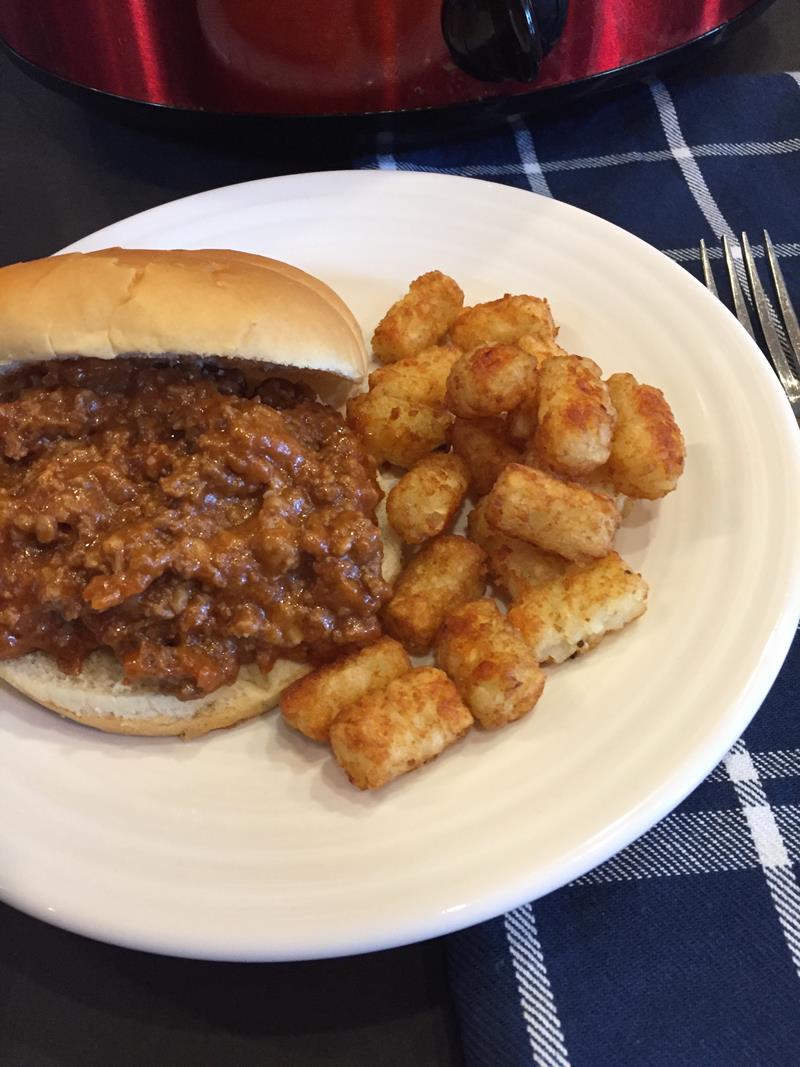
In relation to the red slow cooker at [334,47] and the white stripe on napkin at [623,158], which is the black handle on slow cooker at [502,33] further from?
the white stripe on napkin at [623,158]

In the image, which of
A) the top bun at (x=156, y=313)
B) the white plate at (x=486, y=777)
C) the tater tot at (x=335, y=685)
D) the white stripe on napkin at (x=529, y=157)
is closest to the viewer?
the white plate at (x=486, y=777)

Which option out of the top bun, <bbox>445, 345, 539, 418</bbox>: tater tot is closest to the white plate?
<bbox>445, 345, 539, 418</bbox>: tater tot

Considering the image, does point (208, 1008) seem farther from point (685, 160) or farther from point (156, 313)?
point (685, 160)

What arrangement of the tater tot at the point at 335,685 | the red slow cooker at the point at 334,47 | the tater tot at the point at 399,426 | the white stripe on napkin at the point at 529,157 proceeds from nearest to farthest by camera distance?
the tater tot at the point at 335,685, the tater tot at the point at 399,426, the red slow cooker at the point at 334,47, the white stripe on napkin at the point at 529,157

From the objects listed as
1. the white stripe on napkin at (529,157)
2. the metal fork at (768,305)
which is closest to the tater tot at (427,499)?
the metal fork at (768,305)

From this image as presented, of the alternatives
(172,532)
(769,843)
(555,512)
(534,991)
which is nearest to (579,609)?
(555,512)

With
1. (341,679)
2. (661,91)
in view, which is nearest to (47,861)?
(341,679)
